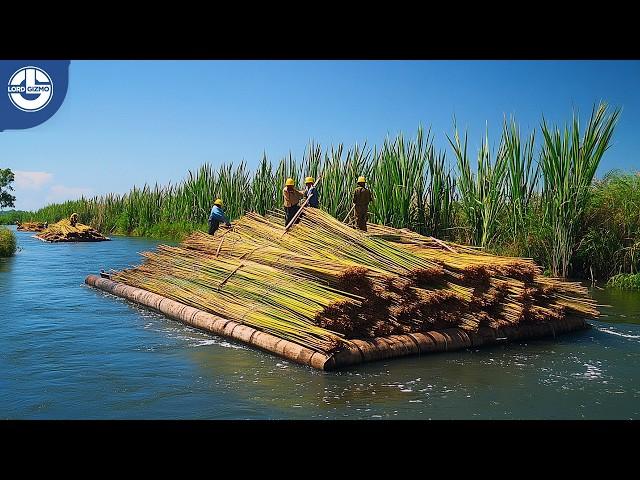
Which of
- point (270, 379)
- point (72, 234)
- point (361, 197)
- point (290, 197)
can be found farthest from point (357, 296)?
point (72, 234)

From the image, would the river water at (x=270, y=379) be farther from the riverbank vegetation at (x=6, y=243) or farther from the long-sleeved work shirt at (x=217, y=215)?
the riverbank vegetation at (x=6, y=243)

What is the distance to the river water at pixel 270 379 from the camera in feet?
14.2

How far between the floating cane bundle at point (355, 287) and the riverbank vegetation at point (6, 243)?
9385 millimetres

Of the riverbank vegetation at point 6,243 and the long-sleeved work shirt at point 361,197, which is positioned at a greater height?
the long-sleeved work shirt at point 361,197

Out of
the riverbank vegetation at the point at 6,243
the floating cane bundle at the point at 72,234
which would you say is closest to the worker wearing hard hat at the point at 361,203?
the riverbank vegetation at the point at 6,243

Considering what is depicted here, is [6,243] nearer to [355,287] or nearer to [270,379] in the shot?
[355,287]

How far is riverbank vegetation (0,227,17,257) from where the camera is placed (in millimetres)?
15227

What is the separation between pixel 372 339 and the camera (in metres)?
5.72

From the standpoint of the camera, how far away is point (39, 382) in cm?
491

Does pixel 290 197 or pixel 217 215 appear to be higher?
pixel 290 197

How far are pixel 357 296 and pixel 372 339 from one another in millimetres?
434

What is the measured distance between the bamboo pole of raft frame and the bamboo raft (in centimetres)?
1

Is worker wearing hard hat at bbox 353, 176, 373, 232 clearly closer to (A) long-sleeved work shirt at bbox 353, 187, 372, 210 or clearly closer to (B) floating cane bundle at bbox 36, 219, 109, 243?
(A) long-sleeved work shirt at bbox 353, 187, 372, 210

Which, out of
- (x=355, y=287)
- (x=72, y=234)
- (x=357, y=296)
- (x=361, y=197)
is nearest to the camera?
(x=357, y=296)
